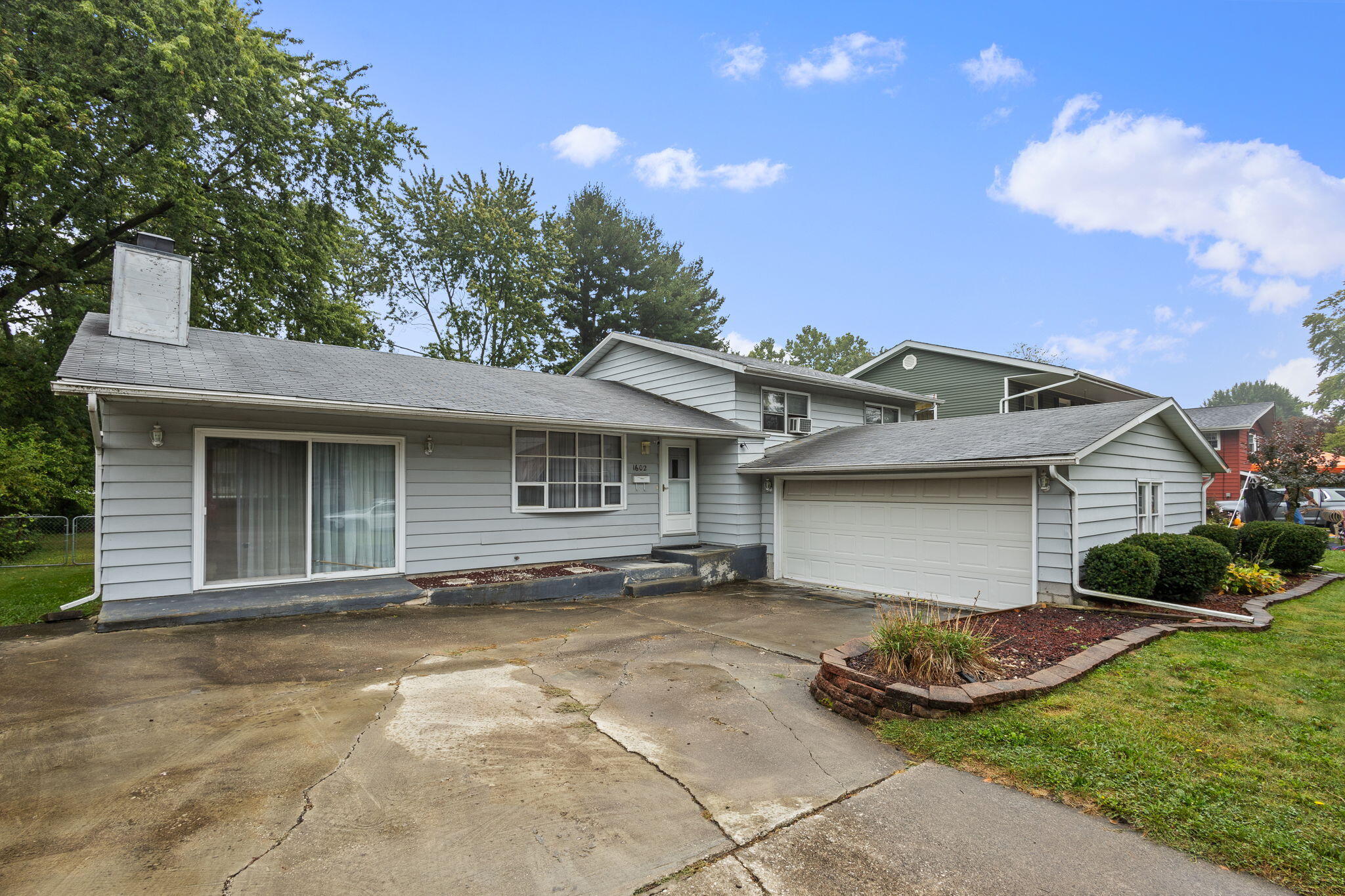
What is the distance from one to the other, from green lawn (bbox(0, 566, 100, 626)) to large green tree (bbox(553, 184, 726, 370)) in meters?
19.2

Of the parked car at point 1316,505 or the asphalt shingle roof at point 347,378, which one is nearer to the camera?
the asphalt shingle roof at point 347,378

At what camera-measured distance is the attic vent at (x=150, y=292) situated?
25.9ft

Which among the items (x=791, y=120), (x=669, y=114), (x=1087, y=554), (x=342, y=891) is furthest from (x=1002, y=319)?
(x=342, y=891)

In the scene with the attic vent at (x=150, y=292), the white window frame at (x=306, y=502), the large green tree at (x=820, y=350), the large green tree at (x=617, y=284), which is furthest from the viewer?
the large green tree at (x=820, y=350)

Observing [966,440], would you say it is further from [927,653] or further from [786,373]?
A: [927,653]

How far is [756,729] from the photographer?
13.3 ft

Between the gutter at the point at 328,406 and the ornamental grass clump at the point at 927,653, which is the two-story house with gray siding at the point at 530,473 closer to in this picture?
the gutter at the point at 328,406

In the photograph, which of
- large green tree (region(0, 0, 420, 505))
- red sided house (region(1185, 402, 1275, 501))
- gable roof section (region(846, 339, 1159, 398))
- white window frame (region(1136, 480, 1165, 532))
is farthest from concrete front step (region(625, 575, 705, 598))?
red sided house (region(1185, 402, 1275, 501))

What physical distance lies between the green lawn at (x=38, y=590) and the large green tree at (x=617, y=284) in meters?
19.2

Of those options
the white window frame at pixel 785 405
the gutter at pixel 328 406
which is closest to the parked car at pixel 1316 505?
the white window frame at pixel 785 405

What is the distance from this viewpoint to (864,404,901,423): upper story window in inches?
562

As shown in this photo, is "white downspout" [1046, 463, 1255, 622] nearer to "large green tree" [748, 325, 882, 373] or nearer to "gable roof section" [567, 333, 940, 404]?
"gable roof section" [567, 333, 940, 404]

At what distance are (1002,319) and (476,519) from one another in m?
36.0

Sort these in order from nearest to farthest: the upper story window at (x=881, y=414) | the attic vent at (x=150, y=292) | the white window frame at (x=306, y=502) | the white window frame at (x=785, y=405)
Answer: the white window frame at (x=306, y=502), the attic vent at (x=150, y=292), the white window frame at (x=785, y=405), the upper story window at (x=881, y=414)
